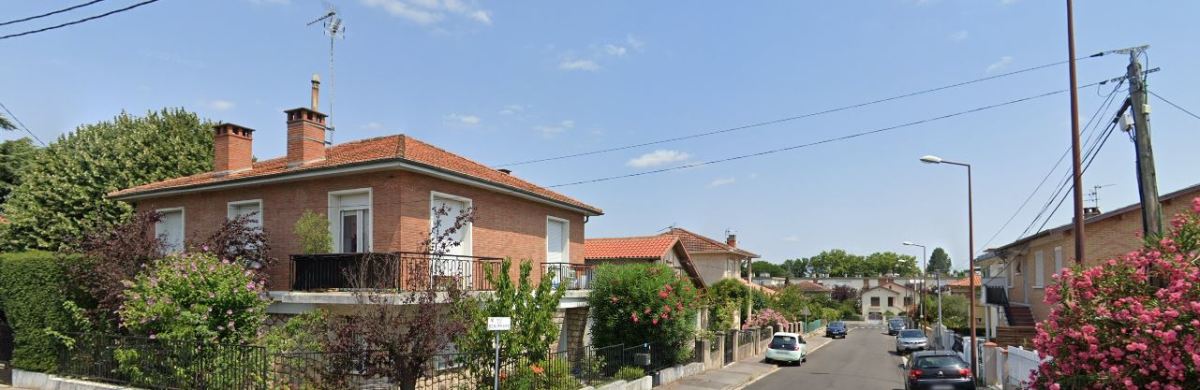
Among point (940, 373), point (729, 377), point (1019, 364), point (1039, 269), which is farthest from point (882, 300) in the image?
point (940, 373)

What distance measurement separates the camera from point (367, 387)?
39.5 ft

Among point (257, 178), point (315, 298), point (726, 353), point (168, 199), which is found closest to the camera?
point (315, 298)

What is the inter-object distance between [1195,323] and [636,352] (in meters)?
13.4

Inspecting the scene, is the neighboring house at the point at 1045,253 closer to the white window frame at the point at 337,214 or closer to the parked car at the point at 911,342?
the parked car at the point at 911,342

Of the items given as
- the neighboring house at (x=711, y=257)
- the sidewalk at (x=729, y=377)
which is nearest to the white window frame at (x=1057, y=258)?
the sidewalk at (x=729, y=377)

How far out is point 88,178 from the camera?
21.7 metres

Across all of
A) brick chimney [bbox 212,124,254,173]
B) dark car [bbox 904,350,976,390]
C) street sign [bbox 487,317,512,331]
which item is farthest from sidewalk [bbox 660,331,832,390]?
brick chimney [bbox 212,124,254,173]

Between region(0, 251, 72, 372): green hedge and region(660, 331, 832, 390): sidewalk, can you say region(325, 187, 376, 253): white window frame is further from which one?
region(660, 331, 832, 390): sidewalk

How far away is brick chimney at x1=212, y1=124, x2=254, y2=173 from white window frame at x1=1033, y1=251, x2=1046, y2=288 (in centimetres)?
2940

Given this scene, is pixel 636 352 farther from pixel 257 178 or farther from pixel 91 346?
pixel 91 346

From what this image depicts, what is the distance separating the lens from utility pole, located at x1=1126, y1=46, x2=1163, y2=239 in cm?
1029

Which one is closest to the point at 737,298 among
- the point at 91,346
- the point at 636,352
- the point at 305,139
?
the point at 636,352

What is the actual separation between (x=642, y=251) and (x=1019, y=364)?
1589 cm

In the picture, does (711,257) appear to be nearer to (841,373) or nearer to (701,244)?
(701,244)
